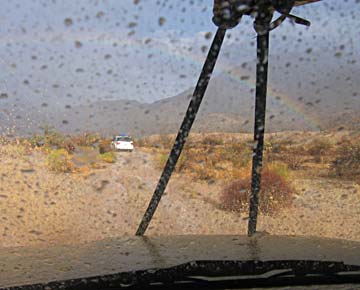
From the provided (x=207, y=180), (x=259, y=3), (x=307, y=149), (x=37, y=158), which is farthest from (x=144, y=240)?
(x=307, y=149)

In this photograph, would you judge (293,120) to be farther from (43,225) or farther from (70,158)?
(43,225)

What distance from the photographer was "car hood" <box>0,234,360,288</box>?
279 cm

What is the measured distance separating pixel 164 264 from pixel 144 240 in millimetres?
803

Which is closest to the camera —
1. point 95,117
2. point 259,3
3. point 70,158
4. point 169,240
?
point 169,240

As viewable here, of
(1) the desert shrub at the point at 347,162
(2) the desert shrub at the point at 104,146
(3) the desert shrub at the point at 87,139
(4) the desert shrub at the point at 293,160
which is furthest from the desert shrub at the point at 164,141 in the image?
(1) the desert shrub at the point at 347,162

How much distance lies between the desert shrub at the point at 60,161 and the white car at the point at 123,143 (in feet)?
1.85

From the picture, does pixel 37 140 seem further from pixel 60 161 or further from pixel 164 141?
pixel 164 141

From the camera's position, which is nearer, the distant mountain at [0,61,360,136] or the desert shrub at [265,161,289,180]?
the distant mountain at [0,61,360,136]

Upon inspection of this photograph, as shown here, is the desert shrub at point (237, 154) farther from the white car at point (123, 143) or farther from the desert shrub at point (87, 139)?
the desert shrub at point (87, 139)

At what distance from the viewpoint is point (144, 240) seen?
370 centimetres

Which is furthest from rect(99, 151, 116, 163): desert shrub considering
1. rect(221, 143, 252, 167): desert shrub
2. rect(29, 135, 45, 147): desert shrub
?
rect(221, 143, 252, 167): desert shrub

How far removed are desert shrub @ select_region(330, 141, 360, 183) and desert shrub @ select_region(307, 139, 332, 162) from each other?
169mm

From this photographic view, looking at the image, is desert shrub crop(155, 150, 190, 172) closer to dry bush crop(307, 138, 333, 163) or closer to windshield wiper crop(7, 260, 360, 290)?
dry bush crop(307, 138, 333, 163)

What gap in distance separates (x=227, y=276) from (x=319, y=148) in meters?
4.89
